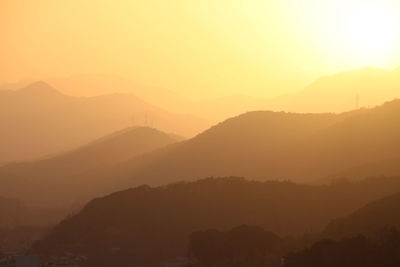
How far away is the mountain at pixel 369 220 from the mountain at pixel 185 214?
36.2ft

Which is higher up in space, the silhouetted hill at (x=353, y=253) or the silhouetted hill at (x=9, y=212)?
the silhouetted hill at (x=9, y=212)

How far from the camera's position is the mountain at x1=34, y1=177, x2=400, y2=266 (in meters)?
87.6

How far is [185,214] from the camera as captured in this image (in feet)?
319

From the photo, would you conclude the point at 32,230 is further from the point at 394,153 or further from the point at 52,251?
the point at 394,153

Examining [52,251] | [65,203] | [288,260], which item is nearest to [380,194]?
[288,260]

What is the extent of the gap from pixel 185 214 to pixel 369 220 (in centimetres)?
3274

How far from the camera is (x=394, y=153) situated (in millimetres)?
111875

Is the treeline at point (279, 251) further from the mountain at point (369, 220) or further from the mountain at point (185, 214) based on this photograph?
the mountain at point (185, 214)

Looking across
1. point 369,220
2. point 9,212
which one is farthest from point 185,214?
point 9,212

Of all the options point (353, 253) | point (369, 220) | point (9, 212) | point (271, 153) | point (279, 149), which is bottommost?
point (353, 253)

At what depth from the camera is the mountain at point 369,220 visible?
66688 millimetres

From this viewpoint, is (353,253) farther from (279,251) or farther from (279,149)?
(279,149)

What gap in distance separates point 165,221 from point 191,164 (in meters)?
62.5

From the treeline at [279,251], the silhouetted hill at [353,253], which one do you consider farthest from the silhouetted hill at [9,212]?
the silhouetted hill at [353,253]
